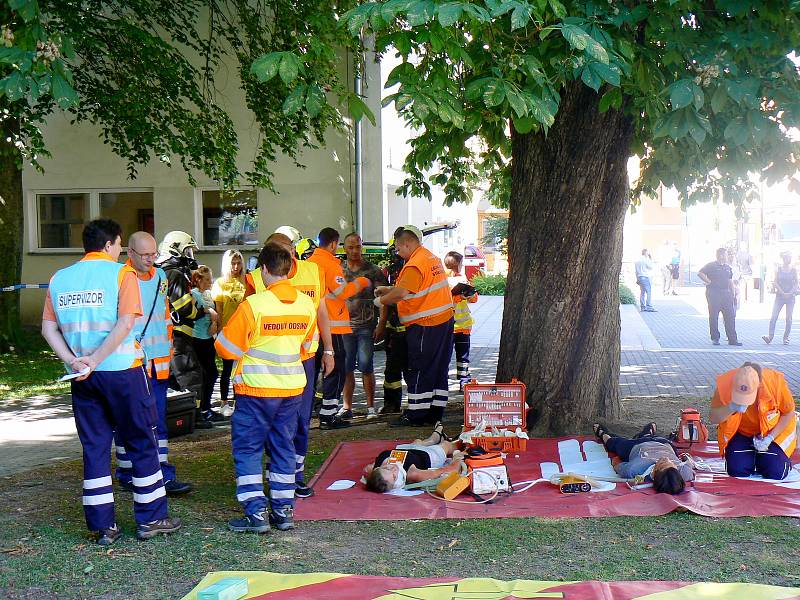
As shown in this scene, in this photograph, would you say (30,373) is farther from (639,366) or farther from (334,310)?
(639,366)

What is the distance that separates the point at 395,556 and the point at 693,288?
34.6 m

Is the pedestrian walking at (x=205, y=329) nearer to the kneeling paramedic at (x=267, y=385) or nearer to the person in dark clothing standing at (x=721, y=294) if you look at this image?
the kneeling paramedic at (x=267, y=385)

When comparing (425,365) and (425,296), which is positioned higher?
(425,296)

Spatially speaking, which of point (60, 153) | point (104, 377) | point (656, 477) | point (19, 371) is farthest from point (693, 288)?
point (104, 377)

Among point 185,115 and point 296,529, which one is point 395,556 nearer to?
point 296,529

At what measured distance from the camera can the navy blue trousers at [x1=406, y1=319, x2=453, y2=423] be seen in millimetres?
9109

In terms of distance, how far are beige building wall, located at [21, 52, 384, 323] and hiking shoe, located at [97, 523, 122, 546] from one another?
12901 mm

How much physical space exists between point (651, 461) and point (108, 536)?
3917 mm

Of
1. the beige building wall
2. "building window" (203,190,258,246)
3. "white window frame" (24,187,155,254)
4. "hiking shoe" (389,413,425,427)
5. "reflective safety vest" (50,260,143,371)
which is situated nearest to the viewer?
"reflective safety vest" (50,260,143,371)

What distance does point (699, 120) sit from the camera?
18.9ft

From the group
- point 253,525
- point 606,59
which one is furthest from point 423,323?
point 606,59

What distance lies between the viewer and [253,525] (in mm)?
5625

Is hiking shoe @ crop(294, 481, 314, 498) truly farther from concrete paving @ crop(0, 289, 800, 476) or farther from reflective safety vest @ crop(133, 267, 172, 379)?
concrete paving @ crop(0, 289, 800, 476)

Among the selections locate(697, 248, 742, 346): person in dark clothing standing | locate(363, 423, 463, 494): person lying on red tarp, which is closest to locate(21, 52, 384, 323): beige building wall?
locate(697, 248, 742, 346): person in dark clothing standing
